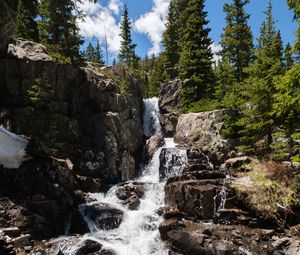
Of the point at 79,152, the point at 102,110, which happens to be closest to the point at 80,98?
the point at 102,110

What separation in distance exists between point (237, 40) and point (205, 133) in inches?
633

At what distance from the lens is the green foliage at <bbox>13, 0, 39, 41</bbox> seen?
34.0 metres

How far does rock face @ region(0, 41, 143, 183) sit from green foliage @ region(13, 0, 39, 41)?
734 cm

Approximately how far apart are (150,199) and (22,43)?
18.1 meters

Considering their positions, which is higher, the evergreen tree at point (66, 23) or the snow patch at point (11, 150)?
the evergreen tree at point (66, 23)

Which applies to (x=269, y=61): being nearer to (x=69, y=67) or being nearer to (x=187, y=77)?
(x=187, y=77)

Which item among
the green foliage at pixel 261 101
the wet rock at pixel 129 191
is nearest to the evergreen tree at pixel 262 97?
the green foliage at pixel 261 101

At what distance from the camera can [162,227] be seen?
17344 mm

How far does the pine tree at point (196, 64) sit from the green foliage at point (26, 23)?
1808cm

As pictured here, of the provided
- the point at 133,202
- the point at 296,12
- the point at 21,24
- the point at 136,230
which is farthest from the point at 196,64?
the point at 296,12

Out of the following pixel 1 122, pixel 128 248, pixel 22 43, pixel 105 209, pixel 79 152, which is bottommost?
pixel 128 248

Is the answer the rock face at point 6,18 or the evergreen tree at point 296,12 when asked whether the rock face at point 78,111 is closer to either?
the rock face at point 6,18

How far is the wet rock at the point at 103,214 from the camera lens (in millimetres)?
19812

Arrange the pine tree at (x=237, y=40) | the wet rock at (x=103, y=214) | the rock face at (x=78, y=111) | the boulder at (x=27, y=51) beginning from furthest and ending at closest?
1. the pine tree at (x=237, y=40)
2. the boulder at (x=27, y=51)
3. the rock face at (x=78, y=111)
4. the wet rock at (x=103, y=214)
